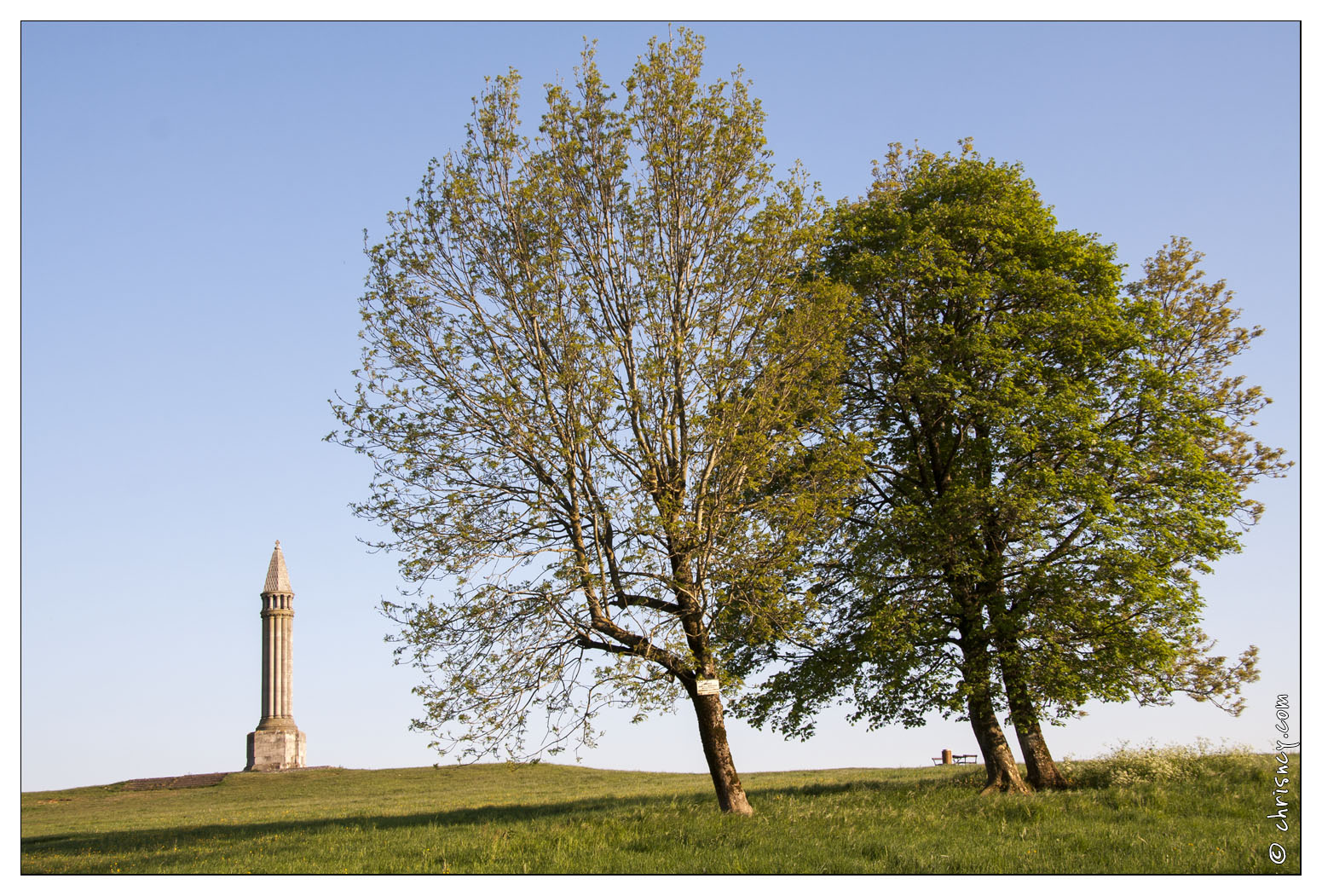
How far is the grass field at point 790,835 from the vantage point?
1498 cm

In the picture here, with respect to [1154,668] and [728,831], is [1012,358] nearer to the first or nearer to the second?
[1154,668]

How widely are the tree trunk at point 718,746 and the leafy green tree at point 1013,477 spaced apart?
239cm

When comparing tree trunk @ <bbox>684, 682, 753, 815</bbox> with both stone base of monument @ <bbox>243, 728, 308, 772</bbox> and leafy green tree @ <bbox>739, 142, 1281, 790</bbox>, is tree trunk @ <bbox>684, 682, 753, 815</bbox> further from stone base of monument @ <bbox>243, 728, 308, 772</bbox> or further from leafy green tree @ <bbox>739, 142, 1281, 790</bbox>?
stone base of monument @ <bbox>243, 728, 308, 772</bbox>

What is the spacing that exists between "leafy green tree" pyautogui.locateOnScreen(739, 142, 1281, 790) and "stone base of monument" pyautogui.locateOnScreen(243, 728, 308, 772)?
41.3 meters

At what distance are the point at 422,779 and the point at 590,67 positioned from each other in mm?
36868

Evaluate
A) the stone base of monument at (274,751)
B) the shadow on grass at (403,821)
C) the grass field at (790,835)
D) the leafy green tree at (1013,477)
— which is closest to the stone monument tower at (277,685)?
the stone base of monument at (274,751)

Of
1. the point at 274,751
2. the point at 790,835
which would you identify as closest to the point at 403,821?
the point at 790,835

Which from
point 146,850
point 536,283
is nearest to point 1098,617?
point 536,283

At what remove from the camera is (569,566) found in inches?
687

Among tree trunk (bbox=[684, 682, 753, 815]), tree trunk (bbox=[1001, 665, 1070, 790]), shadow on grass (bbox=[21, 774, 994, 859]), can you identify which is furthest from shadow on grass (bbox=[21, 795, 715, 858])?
tree trunk (bbox=[1001, 665, 1070, 790])

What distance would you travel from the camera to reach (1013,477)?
2264 centimetres

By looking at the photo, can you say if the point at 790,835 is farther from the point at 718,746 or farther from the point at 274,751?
the point at 274,751

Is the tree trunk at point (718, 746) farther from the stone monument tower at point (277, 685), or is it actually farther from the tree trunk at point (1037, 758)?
the stone monument tower at point (277, 685)

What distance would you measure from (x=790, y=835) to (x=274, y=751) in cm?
4671
